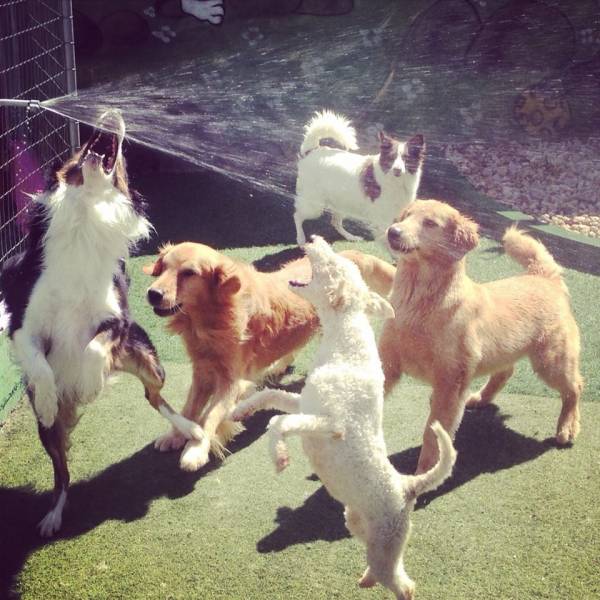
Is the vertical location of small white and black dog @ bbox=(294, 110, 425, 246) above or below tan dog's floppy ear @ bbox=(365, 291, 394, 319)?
below

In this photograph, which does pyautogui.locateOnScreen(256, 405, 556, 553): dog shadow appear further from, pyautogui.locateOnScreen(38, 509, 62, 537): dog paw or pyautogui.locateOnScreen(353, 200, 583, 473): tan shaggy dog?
pyautogui.locateOnScreen(38, 509, 62, 537): dog paw

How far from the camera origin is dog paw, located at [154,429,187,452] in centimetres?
316

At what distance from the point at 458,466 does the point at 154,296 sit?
1408 millimetres

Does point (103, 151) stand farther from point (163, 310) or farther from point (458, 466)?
point (458, 466)

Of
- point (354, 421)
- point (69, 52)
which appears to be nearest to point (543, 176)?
point (69, 52)

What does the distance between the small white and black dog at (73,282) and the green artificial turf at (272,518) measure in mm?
229

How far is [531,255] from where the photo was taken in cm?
331

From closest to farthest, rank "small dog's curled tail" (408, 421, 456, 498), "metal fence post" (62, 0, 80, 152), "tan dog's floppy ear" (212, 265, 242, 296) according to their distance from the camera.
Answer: "small dog's curled tail" (408, 421, 456, 498) < "tan dog's floppy ear" (212, 265, 242, 296) < "metal fence post" (62, 0, 80, 152)

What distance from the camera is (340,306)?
1.88 m

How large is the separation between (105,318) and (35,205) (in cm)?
47

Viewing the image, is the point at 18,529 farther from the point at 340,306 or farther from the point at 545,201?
the point at 545,201

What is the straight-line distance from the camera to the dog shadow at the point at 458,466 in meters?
2.58

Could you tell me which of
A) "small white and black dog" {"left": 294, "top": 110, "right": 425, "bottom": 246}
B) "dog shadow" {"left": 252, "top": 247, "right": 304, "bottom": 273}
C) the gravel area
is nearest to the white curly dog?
"small white and black dog" {"left": 294, "top": 110, "right": 425, "bottom": 246}

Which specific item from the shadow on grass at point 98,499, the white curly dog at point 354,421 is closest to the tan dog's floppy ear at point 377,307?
the white curly dog at point 354,421
